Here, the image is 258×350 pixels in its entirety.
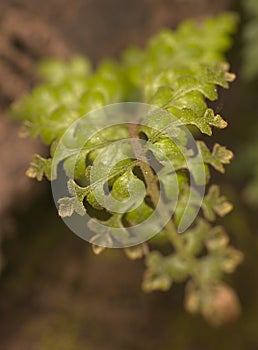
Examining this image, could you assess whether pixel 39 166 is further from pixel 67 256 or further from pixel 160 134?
pixel 67 256

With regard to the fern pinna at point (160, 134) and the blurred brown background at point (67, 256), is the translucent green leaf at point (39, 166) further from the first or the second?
the blurred brown background at point (67, 256)

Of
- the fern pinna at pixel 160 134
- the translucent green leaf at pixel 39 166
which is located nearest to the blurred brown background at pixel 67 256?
the fern pinna at pixel 160 134

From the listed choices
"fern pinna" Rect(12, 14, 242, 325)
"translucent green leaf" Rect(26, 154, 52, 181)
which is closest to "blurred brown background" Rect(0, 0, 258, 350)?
"fern pinna" Rect(12, 14, 242, 325)

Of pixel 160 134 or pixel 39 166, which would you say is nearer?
pixel 160 134

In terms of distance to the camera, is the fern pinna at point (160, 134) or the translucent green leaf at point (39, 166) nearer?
the fern pinna at point (160, 134)

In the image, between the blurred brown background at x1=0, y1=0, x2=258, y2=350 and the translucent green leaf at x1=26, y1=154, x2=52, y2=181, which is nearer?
the translucent green leaf at x1=26, y1=154, x2=52, y2=181

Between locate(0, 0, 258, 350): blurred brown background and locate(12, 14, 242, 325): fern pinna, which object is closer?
locate(12, 14, 242, 325): fern pinna

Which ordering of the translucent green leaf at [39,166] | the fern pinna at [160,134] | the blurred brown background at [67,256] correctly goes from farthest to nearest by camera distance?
1. the blurred brown background at [67,256]
2. the translucent green leaf at [39,166]
3. the fern pinna at [160,134]

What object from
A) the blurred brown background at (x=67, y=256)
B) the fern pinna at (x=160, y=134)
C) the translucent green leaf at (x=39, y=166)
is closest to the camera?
the fern pinna at (x=160, y=134)

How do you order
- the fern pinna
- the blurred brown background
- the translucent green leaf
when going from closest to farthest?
1. the fern pinna
2. the translucent green leaf
3. the blurred brown background

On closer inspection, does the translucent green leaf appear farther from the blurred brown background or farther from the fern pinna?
the blurred brown background

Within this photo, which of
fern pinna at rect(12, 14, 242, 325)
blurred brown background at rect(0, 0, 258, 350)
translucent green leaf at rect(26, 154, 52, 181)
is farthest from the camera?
blurred brown background at rect(0, 0, 258, 350)

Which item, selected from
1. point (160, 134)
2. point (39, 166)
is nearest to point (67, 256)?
point (39, 166)
